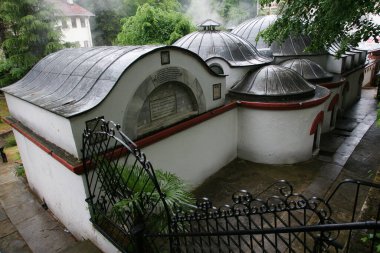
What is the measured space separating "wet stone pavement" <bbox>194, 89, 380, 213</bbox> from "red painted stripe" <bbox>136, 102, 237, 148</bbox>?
2.33 metres

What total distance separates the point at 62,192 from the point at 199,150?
4.17m

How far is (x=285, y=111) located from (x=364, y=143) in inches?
210

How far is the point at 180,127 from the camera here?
24.9 ft

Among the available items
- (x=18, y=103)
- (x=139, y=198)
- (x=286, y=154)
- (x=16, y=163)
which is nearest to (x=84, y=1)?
(x=16, y=163)

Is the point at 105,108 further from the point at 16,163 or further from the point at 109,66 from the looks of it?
the point at 16,163

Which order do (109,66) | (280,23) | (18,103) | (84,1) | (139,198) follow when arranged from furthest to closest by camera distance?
(84,1) → (280,23) → (18,103) → (109,66) → (139,198)

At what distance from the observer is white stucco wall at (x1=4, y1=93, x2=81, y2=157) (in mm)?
5586

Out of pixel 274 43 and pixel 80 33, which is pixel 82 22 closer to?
pixel 80 33

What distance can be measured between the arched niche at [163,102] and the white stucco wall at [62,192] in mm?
1782

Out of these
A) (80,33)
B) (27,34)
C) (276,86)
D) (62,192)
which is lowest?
(62,192)

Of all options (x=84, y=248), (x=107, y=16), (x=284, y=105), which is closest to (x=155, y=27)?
(x=284, y=105)

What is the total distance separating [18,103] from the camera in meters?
7.84

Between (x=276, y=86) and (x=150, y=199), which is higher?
(x=276, y=86)

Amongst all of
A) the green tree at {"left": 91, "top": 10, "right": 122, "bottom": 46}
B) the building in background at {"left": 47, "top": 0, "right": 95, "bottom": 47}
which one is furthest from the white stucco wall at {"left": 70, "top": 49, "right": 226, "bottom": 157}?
the green tree at {"left": 91, "top": 10, "right": 122, "bottom": 46}
